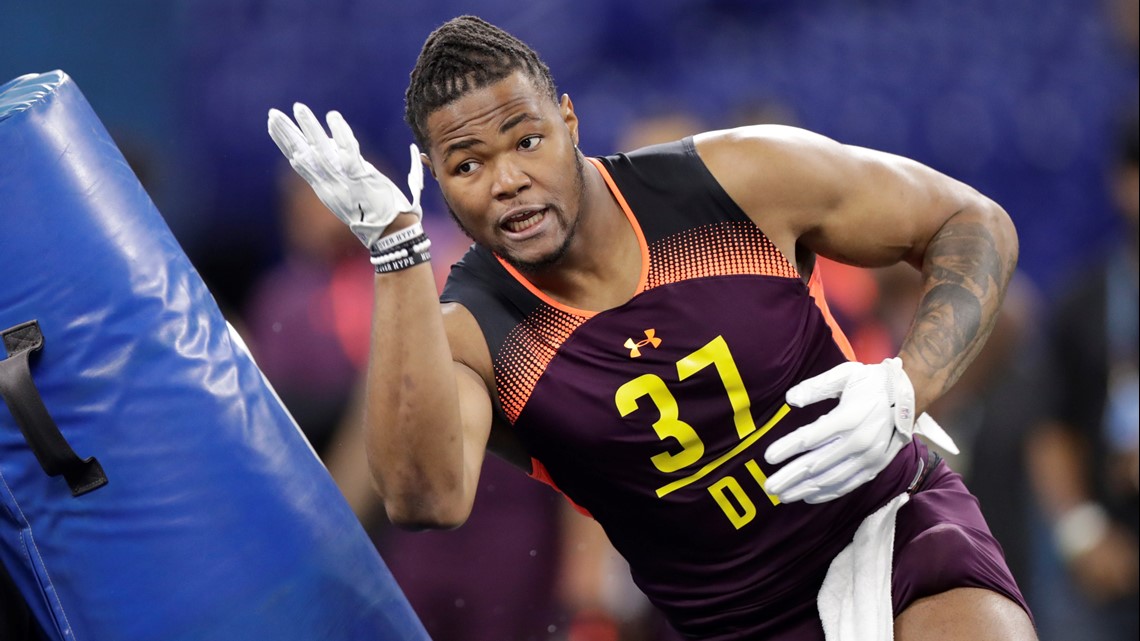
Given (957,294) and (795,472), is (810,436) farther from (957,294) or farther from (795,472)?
(957,294)

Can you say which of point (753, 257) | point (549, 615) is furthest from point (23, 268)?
point (549, 615)

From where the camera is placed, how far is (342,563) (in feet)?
5.52

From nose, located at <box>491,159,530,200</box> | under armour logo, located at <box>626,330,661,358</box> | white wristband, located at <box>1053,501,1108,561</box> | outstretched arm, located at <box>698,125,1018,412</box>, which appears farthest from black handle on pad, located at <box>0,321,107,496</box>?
white wristband, located at <box>1053,501,1108,561</box>

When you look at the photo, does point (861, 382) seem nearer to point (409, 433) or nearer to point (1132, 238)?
point (409, 433)

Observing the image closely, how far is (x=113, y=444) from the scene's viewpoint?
157cm

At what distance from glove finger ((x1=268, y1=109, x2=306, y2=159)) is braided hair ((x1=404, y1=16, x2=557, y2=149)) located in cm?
24

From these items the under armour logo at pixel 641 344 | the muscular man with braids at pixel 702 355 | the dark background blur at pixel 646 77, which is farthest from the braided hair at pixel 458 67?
the dark background blur at pixel 646 77

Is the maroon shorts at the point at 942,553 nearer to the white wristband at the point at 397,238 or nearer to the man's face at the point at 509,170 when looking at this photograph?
the man's face at the point at 509,170

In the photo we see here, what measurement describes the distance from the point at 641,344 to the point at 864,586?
1.46 feet

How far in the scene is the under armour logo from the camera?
172 cm

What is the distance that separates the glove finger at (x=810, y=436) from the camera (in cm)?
147

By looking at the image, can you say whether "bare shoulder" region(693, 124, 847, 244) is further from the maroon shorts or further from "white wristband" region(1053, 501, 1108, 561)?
"white wristband" region(1053, 501, 1108, 561)

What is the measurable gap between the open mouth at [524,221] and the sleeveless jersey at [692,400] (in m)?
0.12

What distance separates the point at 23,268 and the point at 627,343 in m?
0.80
